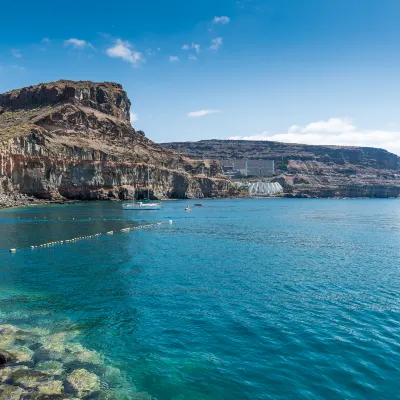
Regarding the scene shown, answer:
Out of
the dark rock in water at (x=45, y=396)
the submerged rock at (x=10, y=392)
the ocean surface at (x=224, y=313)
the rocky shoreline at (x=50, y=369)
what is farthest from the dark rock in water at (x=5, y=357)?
the ocean surface at (x=224, y=313)

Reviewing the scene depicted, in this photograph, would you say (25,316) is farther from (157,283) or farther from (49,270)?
(49,270)

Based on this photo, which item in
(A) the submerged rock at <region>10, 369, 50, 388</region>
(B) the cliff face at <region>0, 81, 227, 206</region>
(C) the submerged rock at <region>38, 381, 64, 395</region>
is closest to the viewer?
(C) the submerged rock at <region>38, 381, 64, 395</region>

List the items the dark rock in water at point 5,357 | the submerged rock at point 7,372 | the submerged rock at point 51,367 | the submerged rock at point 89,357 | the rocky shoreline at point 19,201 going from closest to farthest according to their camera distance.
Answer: the submerged rock at point 7,372
the submerged rock at point 51,367
the dark rock in water at point 5,357
the submerged rock at point 89,357
the rocky shoreline at point 19,201

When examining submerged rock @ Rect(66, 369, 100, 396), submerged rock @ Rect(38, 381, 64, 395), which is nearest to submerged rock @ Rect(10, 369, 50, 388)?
submerged rock @ Rect(38, 381, 64, 395)

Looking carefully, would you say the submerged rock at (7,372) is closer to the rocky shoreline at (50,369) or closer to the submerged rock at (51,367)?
the rocky shoreline at (50,369)

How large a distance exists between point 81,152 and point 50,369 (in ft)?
417

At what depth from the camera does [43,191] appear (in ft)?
408

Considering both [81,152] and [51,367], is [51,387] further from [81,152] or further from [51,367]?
[81,152]

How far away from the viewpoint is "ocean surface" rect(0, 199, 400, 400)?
52.7 feet

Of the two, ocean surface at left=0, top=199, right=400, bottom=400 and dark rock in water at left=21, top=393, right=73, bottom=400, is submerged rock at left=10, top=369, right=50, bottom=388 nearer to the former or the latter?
dark rock in water at left=21, top=393, right=73, bottom=400

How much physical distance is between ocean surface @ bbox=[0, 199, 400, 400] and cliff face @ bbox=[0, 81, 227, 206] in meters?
78.2

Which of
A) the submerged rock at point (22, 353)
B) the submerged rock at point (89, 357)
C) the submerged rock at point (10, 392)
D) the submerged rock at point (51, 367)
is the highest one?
the submerged rock at point (10, 392)

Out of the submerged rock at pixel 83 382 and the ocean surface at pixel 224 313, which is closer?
the submerged rock at pixel 83 382

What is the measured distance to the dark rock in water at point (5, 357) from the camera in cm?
1678
